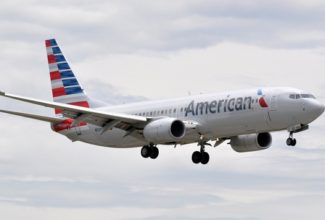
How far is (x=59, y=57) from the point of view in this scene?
308 feet

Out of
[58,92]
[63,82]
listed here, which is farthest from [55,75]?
[58,92]

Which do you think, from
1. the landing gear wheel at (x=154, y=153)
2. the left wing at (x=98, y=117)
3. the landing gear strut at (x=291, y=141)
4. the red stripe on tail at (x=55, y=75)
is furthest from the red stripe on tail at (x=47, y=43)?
the landing gear strut at (x=291, y=141)

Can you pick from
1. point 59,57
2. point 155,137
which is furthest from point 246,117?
point 59,57

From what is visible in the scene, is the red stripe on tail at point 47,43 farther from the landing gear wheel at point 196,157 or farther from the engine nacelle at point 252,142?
the engine nacelle at point 252,142

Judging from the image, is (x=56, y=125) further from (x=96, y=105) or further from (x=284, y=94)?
(x=284, y=94)

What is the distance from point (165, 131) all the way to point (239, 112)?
5.13 meters

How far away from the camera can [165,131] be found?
3019 inches

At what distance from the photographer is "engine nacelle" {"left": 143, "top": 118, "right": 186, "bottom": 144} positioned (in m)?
76.7

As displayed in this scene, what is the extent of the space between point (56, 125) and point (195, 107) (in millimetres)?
13772

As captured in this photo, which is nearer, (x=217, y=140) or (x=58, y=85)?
(x=217, y=140)

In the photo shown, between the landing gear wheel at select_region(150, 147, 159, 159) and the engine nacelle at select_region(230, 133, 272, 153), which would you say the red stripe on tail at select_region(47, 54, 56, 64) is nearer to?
the landing gear wheel at select_region(150, 147, 159, 159)

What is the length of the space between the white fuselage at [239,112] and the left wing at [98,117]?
3.24 feet

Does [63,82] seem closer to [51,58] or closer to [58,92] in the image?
[58,92]

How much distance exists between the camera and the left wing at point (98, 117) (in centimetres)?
7675
